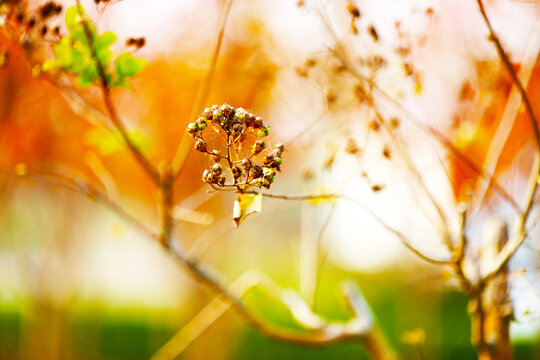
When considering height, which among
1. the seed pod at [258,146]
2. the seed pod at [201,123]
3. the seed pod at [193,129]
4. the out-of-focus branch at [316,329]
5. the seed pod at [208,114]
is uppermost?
the seed pod at [208,114]

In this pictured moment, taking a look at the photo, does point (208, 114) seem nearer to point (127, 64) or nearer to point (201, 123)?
point (201, 123)

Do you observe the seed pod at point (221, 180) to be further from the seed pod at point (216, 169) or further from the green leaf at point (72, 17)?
the green leaf at point (72, 17)

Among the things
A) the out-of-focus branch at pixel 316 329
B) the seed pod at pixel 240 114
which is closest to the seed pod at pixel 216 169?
the seed pod at pixel 240 114

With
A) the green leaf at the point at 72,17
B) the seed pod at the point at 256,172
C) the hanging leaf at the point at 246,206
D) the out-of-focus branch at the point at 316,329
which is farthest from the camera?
the out-of-focus branch at the point at 316,329

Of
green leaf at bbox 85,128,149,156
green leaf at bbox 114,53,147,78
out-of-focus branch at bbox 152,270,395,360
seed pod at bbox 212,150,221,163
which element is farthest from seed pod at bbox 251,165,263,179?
green leaf at bbox 85,128,149,156

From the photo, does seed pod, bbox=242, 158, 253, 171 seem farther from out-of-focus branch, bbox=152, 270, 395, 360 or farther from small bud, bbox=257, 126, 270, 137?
out-of-focus branch, bbox=152, 270, 395, 360
